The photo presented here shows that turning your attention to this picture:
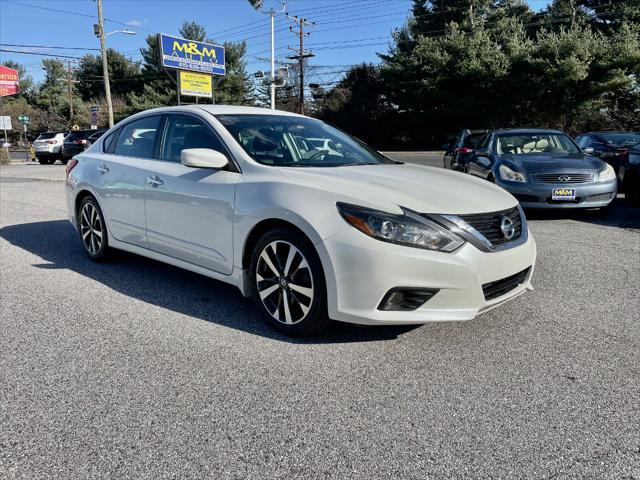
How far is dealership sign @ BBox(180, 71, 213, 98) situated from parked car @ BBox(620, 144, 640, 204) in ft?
81.4

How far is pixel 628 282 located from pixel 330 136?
2.98 meters

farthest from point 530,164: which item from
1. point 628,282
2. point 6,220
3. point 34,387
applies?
point 6,220

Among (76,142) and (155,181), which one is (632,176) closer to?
(155,181)

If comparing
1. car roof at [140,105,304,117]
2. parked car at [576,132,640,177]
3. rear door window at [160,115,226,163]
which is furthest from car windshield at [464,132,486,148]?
rear door window at [160,115,226,163]

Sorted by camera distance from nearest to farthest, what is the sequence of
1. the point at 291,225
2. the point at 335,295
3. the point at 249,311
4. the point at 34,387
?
the point at 34,387
the point at 335,295
the point at 291,225
the point at 249,311

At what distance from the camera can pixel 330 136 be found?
467cm

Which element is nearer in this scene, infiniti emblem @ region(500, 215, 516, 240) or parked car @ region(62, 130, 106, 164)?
infiniti emblem @ region(500, 215, 516, 240)

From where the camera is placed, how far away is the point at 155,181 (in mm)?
4438

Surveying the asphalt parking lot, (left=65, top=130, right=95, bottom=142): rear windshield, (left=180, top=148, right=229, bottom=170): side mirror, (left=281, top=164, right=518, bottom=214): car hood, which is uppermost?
(left=180, top=148, right=229, bottom=170): side mirror

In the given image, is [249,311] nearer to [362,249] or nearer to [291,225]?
[291,225]

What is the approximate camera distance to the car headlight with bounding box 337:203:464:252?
3.05 metres

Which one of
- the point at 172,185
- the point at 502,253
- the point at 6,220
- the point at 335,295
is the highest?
the point at 172,185

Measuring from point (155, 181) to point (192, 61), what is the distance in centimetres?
2826

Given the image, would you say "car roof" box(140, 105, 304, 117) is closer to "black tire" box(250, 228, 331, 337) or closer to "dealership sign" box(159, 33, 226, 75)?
"black tire" box(250, 228, 331, 337)
